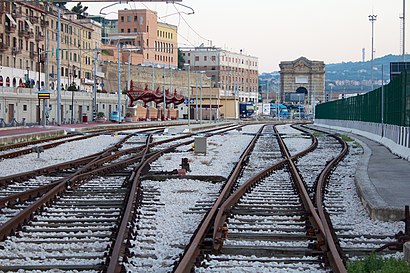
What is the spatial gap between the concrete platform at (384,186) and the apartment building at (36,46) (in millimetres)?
58358

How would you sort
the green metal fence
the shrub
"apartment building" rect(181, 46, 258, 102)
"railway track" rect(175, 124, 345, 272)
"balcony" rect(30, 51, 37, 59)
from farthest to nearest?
"apartment building" rect(181, 46, 258, 102), "balcony" rect(30, 51, 37, 59), the green metal fence, "railway track" rect(175, 124, 345, 272), the shrub

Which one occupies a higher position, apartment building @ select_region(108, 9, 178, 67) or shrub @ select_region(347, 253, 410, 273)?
apartment building @ select_region(108, 9, 178, 67)

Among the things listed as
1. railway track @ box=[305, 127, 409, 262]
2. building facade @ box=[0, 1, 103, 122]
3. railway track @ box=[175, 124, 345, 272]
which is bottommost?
railway track @ box=[305, 127, 409, 262]

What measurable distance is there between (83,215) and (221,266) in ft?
14.3

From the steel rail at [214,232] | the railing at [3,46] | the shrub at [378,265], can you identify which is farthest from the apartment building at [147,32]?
the shrub at [378,265]

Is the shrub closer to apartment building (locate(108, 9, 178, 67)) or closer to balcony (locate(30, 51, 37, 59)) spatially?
balcony (locate(30, 51, 37, 59))

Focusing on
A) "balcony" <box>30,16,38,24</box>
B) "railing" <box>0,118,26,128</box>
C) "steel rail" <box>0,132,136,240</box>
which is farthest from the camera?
"balcony" <box>30,16,38,24</box>

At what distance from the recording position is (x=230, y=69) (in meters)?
176

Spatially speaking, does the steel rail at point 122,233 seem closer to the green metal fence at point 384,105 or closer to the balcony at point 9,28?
the green metal fence at point 384,105

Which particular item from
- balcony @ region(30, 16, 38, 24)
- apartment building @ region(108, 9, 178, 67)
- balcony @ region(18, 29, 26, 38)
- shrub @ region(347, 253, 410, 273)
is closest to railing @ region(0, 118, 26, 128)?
balcony @ region(18, 29, 26, 38)

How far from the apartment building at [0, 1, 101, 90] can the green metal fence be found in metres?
30.1

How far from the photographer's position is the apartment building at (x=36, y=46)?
9138cm

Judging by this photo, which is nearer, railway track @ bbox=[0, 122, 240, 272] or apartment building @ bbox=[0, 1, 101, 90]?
railway track @ bbox=[0, 122, 240, 272]

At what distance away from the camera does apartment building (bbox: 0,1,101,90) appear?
91375 mm
